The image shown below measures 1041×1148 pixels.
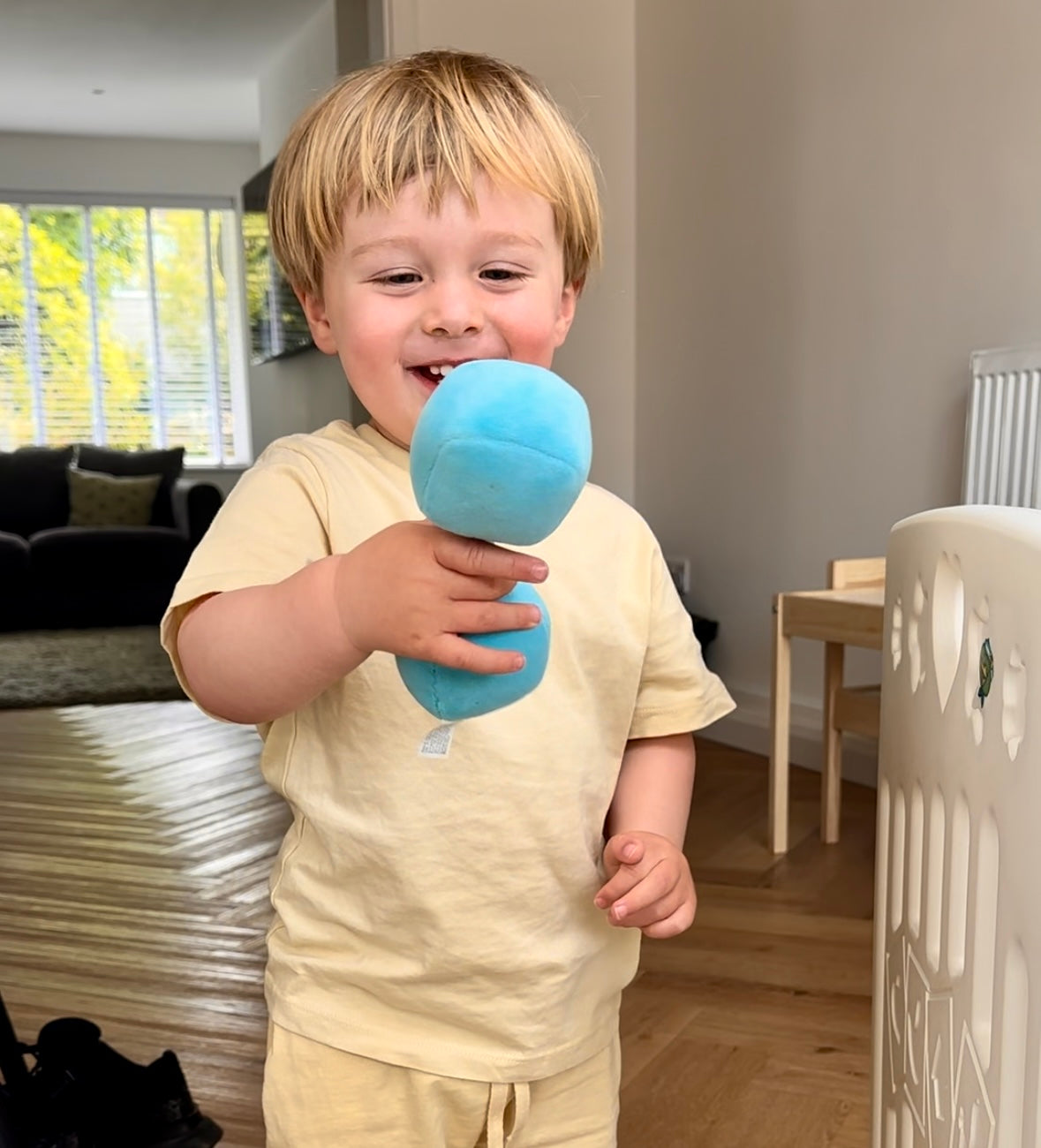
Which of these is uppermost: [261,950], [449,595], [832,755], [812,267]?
[812,267]

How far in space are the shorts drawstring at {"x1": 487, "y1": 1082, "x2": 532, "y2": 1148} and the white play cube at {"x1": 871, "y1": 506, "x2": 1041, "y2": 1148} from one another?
0.20 m

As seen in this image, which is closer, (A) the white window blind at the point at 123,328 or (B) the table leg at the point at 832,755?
(B) the table leg at the point at 832,755

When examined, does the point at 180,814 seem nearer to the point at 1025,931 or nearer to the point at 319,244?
the point at 319,244

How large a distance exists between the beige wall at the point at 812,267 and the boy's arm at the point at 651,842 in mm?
1669

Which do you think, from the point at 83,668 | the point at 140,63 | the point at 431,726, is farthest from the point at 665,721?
the point at 140,63

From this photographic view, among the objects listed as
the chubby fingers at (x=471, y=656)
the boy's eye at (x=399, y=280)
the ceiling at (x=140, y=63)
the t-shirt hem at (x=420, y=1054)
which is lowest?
the t-shirt hem at (x=420, y=1054)

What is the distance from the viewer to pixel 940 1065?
0.52 meters

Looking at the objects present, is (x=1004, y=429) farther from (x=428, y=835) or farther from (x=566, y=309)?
(x=428, y=835)

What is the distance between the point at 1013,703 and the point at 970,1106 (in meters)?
0.17

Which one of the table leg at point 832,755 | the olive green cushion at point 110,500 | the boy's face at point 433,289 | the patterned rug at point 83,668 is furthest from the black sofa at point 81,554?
the boy's face at point 433,289

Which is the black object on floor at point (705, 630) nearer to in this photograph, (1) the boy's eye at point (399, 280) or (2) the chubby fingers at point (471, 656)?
(1) the boy's eye at point (399, 280)

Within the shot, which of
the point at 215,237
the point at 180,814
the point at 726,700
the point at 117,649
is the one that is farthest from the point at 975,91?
the point at 215,237

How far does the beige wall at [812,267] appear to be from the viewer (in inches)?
86.1

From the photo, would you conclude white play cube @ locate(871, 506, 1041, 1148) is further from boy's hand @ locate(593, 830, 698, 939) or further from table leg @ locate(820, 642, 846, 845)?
table leg @ locate(820, 642, 846, 845)
